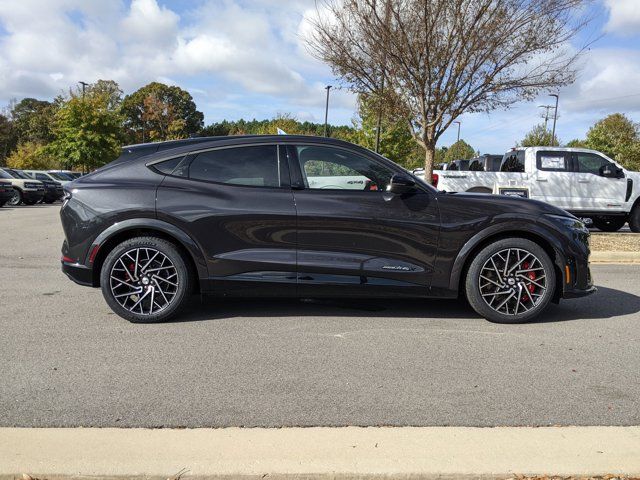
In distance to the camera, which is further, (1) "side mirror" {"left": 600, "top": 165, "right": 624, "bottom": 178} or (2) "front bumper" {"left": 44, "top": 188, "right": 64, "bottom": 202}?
(2) "front bumper" {"left": 44, "top": 188, "right": 64, "bottom": 202}

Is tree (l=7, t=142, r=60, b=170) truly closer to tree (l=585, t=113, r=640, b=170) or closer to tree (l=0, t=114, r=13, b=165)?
tree (l=0, t=114, r=13, b=165)

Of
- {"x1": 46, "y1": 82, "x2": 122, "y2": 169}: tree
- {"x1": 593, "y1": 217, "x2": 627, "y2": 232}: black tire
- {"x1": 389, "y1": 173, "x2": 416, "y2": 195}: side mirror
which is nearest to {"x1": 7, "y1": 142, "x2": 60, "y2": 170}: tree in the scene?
{"x1": 46, "y1": 82, "x2": 122, "y2": 169}: tree

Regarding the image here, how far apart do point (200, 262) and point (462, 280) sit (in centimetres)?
247

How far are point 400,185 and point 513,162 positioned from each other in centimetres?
1065

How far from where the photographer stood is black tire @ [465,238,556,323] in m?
5.55

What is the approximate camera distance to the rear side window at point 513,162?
14783 mm

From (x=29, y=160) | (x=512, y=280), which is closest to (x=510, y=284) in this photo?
(x=512, y=280)

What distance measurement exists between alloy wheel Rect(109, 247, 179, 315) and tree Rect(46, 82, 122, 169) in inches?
1409

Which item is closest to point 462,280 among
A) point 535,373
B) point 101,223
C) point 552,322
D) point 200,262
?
point 552,322

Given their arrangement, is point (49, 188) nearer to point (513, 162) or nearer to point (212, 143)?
point (513, 162)

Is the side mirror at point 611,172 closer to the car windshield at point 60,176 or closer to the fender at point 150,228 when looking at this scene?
the fender at point 150,228

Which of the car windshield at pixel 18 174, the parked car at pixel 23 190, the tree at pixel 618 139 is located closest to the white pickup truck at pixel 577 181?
the parked car at pixel 23 190

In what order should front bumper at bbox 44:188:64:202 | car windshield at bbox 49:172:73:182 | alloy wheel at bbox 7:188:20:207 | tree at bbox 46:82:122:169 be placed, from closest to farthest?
alloy wheel at bbox 7:188:20:207 < front bumper at bbox 44:188:64:202 < car windshield at bbox 49:172:73:182 < tree at bbox 46:82:122:169

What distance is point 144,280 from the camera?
17.9ft
